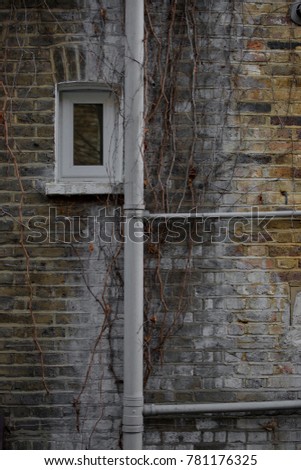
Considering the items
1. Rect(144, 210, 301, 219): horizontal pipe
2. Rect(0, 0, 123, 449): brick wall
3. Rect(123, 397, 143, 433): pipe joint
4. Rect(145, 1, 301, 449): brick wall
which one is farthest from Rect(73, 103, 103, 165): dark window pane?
Rect(123, 397, 143, 433): pipe joint

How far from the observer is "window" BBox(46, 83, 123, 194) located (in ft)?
13.1

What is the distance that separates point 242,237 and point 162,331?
0.76 meters

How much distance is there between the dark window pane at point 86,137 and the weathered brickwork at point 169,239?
0.18m

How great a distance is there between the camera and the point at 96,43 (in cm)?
397

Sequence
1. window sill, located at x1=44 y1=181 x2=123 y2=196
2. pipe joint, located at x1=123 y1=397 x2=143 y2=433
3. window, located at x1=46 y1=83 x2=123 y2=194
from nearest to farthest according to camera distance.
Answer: pipe joint, located at x1=123 y1=397 x2=143 y2=433 → window sill, located at x1=44 y1=181 x2=123 y2=196 → window, located at x1=46 y1=83 x2=123 y2=194

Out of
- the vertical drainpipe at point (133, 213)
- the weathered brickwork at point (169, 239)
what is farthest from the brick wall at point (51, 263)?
the vertical drainpipe at point (133, 213)

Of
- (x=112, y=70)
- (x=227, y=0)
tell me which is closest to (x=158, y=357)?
(x=112, y=70)

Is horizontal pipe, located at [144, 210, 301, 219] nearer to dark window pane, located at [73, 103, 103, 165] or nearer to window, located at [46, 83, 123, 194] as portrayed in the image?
window, located at [46, 83, 123, 194]
